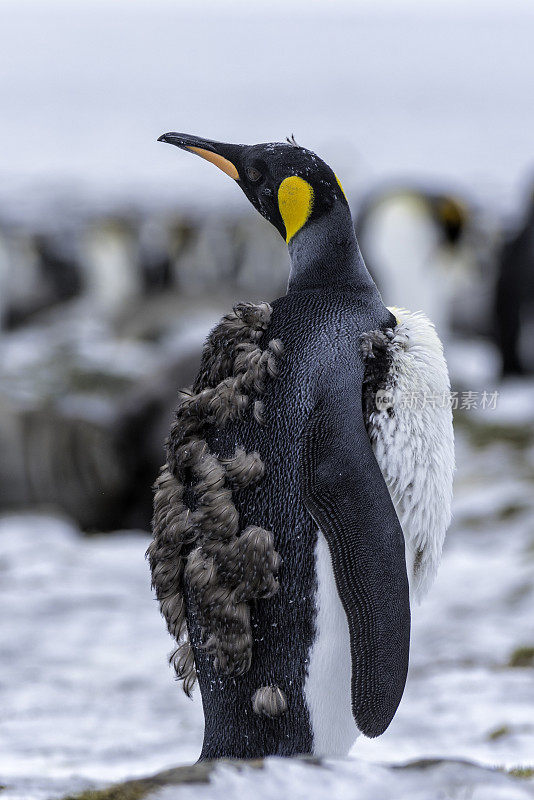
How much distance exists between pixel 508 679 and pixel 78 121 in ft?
314

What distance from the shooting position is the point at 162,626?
4.25 m

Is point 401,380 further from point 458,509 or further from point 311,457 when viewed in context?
point 458,509

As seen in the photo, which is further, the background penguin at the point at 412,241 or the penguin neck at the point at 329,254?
the background penguin at the point at 412,241

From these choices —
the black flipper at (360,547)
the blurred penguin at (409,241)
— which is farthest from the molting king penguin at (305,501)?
the blurred penguin at (409,241)

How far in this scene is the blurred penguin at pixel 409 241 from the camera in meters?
9.68

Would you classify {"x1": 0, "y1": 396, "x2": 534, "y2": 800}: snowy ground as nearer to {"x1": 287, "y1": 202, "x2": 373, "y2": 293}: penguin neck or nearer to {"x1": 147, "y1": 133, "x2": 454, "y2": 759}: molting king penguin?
{"x1": 147, "y1": 133, "x2": 454, "y2": 759}: molting king penguin

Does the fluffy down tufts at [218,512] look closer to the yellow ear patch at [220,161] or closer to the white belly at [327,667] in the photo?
the white belly at [327,667]

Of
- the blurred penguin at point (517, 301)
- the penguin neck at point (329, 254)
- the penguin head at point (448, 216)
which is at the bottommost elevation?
the blurred penguin at point (517, 301)

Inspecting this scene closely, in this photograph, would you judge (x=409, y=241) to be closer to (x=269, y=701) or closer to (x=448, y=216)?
(x=448, y=216)

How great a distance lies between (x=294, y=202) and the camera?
194cm

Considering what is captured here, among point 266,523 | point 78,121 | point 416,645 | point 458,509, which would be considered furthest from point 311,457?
point 78,121

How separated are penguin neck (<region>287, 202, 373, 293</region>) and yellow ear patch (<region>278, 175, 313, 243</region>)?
0.02 metres

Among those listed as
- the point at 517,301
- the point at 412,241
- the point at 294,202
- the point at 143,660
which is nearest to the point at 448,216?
the point at 412,241

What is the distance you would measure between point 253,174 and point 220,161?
102 millimetres
